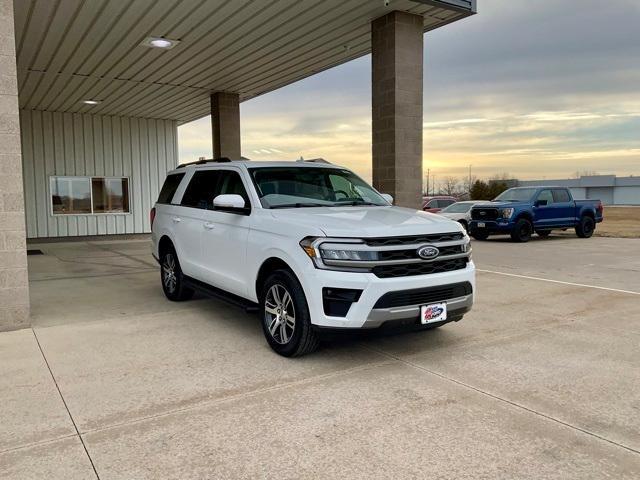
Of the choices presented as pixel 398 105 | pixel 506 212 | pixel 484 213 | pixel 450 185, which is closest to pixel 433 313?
pixel 398 105

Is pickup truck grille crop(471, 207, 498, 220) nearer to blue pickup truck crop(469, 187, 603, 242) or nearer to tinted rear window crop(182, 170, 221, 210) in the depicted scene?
blue pickup truck crop(469, 187, 603, 242)

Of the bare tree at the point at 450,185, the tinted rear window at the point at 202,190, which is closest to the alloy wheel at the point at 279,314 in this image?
the tinted rear window at the point at 202,190

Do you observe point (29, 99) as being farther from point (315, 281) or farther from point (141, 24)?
point (315, 281)

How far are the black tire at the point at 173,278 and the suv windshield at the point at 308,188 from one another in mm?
2225

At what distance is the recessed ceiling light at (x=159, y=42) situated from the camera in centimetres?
1097

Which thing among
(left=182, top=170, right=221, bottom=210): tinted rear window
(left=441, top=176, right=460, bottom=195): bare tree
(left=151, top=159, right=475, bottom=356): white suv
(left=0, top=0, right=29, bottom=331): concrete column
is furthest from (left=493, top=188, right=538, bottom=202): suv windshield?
(left=441, top=176, right=460, bottom=195): bare tree

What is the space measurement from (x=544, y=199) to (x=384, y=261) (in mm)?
15675

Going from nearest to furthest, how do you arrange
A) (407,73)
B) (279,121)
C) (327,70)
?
(407,73) → (327,70) → (279,121)

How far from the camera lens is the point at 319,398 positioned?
3906mm

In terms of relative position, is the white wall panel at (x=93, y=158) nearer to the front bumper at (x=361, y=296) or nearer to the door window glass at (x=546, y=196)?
the door window glass at (x=546, y=196)

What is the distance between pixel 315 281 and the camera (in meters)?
4.38

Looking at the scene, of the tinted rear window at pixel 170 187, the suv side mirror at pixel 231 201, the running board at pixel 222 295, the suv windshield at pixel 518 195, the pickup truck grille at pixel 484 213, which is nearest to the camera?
the suv side mirror at pixel 231 201

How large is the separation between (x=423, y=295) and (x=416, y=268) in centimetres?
25

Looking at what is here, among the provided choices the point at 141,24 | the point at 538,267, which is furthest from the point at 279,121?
the point at 538,267
